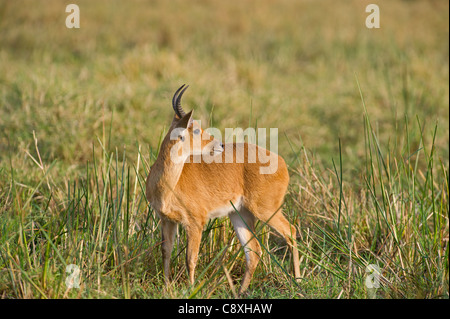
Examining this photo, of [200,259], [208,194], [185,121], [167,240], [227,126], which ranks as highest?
[185,121]

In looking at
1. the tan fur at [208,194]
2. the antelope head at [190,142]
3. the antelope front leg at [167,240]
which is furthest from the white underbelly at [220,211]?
the antelope head at [190,142]

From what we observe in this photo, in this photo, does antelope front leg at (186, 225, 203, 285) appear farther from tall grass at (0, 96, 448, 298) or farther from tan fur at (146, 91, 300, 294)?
tall grass at (0, 96, 448, 298)

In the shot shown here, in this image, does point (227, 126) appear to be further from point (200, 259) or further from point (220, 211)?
point (220, 211)

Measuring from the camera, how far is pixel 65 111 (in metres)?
6.58

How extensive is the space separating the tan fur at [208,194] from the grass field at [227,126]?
0.54ft

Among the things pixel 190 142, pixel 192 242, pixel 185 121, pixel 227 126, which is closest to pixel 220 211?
pixel 192 242

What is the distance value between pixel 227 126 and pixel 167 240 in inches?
158

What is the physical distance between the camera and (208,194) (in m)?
3.52

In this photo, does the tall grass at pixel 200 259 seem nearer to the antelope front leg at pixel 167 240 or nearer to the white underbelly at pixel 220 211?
the antelope front leg at pixel 167 240

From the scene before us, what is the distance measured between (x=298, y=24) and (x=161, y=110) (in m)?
6.91

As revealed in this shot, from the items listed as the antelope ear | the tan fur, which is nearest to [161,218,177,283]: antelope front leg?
the tan fur

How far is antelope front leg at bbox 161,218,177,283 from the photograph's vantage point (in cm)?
358

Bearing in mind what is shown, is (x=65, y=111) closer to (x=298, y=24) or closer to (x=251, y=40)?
(x=251, y=40)
